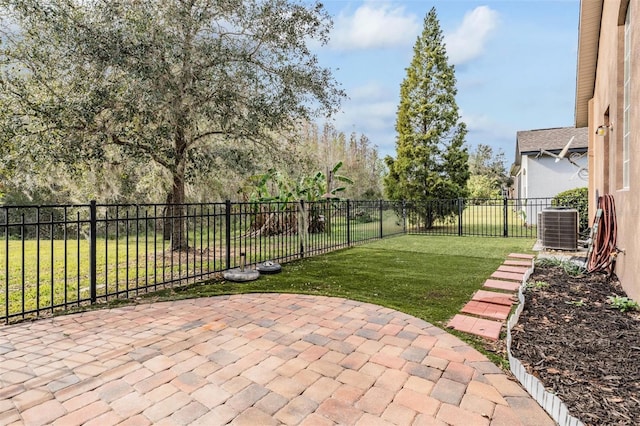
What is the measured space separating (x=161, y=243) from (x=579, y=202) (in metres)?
13.3

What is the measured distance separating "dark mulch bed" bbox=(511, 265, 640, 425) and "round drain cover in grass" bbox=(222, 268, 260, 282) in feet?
12.3

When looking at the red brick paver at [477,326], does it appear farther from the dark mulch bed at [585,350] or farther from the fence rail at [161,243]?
the fence rail at [161,243]

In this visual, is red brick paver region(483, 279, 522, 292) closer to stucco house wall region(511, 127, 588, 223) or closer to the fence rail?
the fence rail

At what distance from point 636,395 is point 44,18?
7827 millimetres

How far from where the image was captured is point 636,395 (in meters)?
2.10

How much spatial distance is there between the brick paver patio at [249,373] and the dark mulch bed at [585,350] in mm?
254

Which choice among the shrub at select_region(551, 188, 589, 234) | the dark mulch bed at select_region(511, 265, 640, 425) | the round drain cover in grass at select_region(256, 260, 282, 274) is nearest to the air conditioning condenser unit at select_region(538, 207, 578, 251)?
the shrub at select_region(551, 188, 589, 234)

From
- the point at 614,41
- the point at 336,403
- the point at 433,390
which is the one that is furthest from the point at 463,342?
the point at 614,41

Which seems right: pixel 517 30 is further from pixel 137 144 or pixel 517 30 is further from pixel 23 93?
pixel 23 93

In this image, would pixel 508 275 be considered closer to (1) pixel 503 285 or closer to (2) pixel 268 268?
(1) pixel 503 285

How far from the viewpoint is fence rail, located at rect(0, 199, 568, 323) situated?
A: 14.1ft

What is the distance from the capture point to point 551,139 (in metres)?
16.9

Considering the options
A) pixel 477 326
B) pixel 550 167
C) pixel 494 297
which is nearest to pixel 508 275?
pixel 494 297

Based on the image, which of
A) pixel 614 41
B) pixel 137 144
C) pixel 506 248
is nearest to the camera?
pixel 614 41
